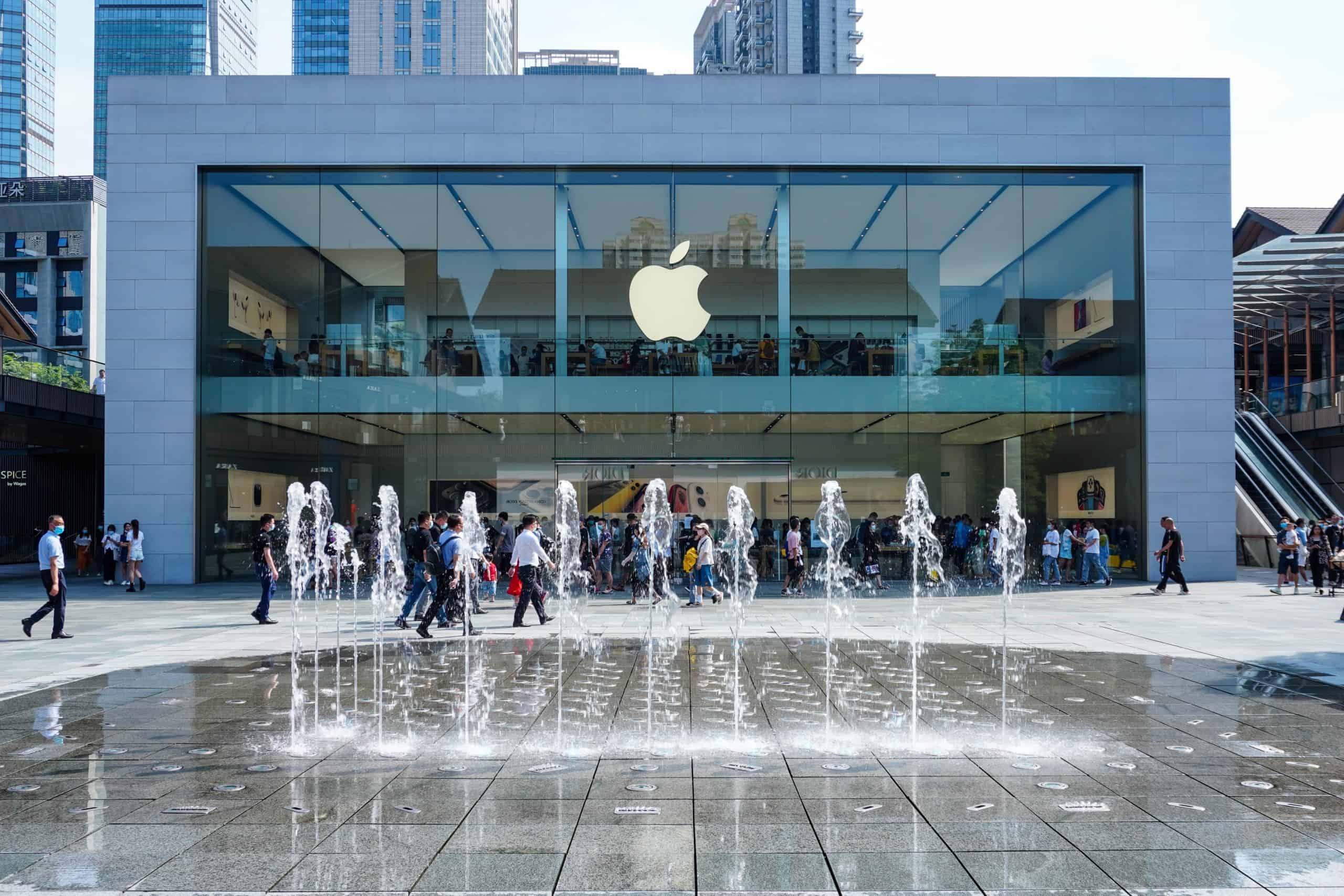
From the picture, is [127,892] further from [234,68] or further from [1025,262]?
[234,68]

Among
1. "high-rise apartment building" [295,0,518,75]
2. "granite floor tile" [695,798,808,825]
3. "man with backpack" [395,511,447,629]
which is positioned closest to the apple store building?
"man with backpack" [395,511,447,629]

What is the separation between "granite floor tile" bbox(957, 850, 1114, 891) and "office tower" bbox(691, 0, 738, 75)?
132379mm

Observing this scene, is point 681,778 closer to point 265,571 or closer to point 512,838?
point 512,838

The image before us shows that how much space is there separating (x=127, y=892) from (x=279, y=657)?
7.64 meters

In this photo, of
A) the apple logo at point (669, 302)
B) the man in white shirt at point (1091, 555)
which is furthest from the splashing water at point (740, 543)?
the man in white shirt at point (1091, 555)

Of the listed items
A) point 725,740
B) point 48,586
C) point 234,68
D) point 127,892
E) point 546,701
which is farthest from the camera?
point 234,68

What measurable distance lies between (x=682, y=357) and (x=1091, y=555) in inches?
394

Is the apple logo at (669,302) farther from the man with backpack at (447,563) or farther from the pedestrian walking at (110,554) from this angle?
the pedestrian walking at (110,554)

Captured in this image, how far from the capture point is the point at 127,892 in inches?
179

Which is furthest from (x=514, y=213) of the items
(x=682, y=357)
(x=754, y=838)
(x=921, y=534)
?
(x=754, y=838)

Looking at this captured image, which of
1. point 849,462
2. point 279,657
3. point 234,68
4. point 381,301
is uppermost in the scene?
point 234,68

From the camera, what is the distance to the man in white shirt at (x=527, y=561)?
14875 mm

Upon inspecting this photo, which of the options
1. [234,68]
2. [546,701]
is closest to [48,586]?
[546,701]

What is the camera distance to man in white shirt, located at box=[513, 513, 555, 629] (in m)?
14.9
